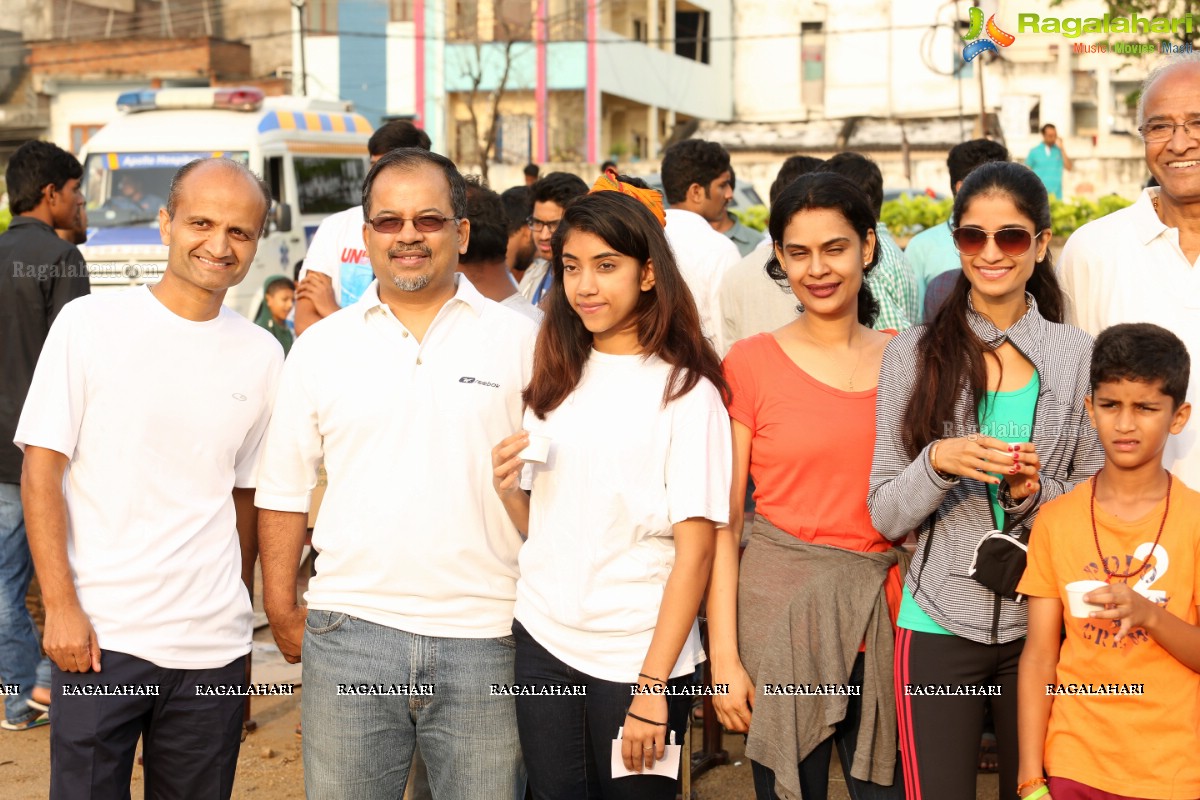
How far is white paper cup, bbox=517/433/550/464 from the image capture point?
2803mm

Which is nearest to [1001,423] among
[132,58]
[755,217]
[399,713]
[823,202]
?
[823,202]

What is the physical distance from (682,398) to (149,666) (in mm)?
1501

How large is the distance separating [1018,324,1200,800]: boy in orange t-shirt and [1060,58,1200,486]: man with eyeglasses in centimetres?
49

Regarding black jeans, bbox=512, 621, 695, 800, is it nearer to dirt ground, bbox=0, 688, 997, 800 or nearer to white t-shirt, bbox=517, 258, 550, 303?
dirt ground, bbox=0, 688, 997, 800

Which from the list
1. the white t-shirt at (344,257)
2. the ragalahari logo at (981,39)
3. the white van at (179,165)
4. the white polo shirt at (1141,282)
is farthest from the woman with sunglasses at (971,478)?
the white van at (179,165)

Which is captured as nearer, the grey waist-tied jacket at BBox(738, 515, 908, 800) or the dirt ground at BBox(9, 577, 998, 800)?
the grey waist-tied jacket at BBox(738, 515, 908, 800)

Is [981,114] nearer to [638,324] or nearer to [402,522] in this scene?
[638,324]

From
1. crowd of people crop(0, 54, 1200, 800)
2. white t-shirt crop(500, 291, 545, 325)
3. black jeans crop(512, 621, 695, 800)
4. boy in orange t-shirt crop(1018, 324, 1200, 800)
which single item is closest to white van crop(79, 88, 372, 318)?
white t-shirt crop(500, 291, 545, 325)

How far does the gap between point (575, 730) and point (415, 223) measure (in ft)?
4.26

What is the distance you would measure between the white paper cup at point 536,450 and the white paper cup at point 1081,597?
117cm

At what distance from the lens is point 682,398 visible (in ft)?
9.82

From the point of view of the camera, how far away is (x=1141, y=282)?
11.4 ft

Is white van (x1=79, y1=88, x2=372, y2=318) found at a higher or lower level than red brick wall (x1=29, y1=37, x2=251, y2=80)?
lower

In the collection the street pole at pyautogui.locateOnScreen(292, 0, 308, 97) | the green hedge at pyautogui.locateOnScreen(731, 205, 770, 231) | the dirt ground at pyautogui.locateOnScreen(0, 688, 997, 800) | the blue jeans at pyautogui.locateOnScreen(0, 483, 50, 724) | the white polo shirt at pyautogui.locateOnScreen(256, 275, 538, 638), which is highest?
the street pole at pyautogui.locateOnScreen(292, 0, 308, 97)
